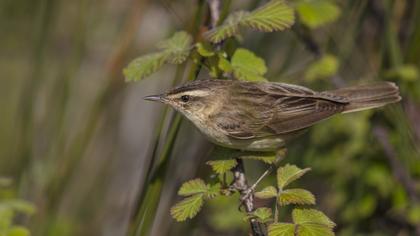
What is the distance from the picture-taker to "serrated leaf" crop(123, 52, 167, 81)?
3072 millimetres

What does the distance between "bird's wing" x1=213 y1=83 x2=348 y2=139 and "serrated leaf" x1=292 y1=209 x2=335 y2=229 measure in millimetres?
1211

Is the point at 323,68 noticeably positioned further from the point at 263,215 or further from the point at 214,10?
the point at 263,215

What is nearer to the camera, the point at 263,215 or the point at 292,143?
the point at 263,215

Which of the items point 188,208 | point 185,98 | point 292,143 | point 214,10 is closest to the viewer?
point 188,208

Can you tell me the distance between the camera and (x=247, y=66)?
317cm

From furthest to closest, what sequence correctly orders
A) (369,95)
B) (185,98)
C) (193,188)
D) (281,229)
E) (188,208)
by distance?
(369,95)
(185,98)
(193,188)
(188,208)
(281,229)

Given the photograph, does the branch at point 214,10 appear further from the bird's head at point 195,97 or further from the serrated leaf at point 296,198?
the serrated leaf at point 296,198

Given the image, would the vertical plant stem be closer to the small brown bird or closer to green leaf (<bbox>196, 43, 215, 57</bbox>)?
green leaf (<bbox>196, 43, 215, 57</bbox>)

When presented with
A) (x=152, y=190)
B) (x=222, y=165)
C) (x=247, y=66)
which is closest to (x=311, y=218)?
(x=222, y=165)

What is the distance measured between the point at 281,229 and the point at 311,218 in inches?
4.4

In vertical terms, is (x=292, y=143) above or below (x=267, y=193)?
above

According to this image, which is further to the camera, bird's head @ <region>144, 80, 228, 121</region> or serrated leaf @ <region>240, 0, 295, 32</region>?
bird's head @ <region>144, 80, 228, 121</region>

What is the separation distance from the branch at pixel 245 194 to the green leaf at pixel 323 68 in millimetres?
1052

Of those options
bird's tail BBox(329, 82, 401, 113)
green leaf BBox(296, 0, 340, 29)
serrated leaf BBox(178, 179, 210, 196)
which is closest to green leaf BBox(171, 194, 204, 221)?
serrated leaf BBox(178, 179, 210, 196)
